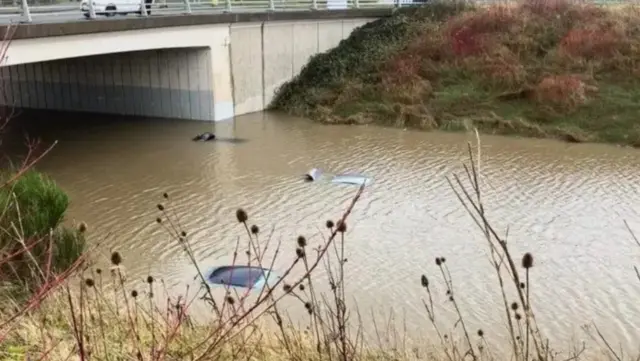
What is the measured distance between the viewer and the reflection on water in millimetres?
9242

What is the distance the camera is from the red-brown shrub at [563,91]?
68.4 feet

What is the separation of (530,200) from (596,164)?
416cm

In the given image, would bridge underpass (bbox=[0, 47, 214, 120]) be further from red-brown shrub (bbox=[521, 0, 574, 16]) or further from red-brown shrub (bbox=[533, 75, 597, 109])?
red-brown shrub (bbox=[521, 0, 574, 16])

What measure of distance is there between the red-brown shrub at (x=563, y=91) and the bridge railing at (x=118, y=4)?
8.74m

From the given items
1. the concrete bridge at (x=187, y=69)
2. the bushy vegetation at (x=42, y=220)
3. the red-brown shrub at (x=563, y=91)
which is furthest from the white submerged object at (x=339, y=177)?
the red-brown shrub at (x=563, y=91)

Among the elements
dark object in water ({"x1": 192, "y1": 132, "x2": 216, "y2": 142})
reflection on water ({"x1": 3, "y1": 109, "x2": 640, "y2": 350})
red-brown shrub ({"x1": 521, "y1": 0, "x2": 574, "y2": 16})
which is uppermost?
red-brown shrub ({"x1": 521, "y1": 0, "x2": 574, "y2": 16})

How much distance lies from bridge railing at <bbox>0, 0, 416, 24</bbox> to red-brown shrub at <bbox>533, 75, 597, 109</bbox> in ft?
28.7

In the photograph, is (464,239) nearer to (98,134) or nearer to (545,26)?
(98,134)

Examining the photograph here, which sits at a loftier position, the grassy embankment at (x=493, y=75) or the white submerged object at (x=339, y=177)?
the grassy embankment at (x=493, y=75)

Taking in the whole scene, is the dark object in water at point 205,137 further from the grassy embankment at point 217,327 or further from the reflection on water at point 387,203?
the grassy embankment at point 217,327

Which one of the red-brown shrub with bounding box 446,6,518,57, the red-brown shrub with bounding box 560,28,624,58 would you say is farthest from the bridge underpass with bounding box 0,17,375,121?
the red-brown shrub with bounding box 560,28,624,58

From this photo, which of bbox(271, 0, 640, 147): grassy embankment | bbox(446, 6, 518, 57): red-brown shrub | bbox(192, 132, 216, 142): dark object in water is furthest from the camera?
bbox(446, 6, 518, 57): red-brown shrub

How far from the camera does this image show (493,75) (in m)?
22.7

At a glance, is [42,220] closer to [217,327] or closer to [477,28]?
[217,327]
